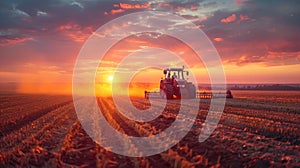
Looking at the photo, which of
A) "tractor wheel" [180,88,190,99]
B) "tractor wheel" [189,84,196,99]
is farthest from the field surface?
"tractor wheel" [189,84,196,99]

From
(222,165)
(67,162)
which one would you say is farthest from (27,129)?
(222,165)

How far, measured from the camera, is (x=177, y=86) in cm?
2548

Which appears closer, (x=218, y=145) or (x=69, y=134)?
(x=218, y=145)

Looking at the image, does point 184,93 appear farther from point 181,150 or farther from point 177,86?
point 181,150

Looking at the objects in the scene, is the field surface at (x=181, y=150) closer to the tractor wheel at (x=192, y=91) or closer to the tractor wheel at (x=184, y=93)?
the tractor wheel at (x=184, y=93)

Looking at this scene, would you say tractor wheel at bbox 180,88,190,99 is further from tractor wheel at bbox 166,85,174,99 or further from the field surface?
the field surface

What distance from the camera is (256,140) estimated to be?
8758 mm

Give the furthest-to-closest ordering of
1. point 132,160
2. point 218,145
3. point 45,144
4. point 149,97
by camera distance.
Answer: point 149,97
point 45,144
point 218,145
point 132,160

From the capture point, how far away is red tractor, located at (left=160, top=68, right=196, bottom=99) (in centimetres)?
2555

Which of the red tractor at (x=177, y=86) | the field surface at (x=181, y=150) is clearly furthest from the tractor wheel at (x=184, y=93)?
the field surface at (x=181, y=150)

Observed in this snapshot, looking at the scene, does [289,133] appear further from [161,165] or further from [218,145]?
[161,165]

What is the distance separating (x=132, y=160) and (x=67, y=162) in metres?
1.65

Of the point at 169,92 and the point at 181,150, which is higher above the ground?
the point at 169,92

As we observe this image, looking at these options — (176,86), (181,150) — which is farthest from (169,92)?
(181,150)
